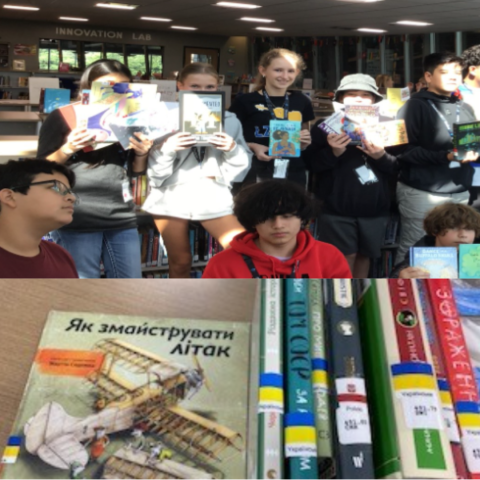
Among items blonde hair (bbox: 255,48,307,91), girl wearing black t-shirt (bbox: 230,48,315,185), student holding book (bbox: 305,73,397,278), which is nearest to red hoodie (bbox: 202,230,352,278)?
girl wearing black t-shirt (bbox: 230,48,315,185)

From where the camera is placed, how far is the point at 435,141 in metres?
3.66

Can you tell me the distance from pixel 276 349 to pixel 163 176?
2.21 metres

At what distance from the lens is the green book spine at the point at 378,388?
2.82 ft

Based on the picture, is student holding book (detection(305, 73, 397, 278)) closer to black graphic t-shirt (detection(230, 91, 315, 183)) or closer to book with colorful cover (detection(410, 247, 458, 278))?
black graphic t-shirt (detection(230, 91, 315, 183))

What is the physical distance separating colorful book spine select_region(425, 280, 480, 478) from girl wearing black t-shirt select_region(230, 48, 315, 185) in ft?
8.16

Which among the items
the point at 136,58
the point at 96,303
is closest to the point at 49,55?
the point at 136,58

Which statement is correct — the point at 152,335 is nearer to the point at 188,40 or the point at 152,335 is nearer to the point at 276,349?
the point at 276,349

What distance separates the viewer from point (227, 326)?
1.01 meters

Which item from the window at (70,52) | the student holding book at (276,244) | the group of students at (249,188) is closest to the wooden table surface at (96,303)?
the group of students at (249,188)

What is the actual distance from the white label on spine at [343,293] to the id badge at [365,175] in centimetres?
262

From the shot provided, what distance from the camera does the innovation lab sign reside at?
776 inches

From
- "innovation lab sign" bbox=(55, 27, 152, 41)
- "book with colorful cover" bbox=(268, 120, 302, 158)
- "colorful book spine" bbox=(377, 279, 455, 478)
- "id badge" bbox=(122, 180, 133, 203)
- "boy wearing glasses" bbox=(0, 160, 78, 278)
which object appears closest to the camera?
"colorful book spine" bbox=(377, 279, 455, 478)

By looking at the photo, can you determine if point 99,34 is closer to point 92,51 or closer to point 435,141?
point 92,51

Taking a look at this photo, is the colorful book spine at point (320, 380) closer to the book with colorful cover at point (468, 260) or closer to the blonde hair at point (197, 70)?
the book with colorful cover at point (468, 260)
